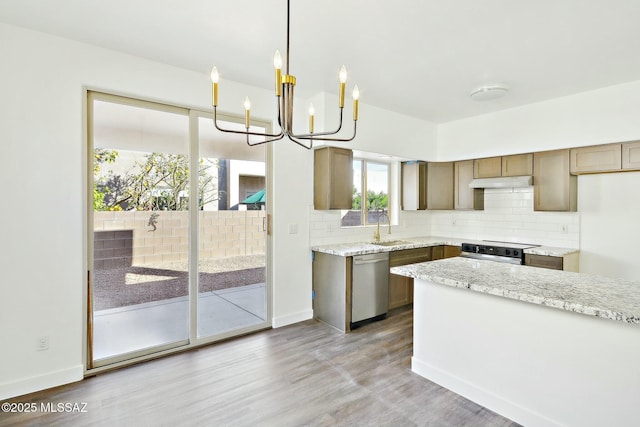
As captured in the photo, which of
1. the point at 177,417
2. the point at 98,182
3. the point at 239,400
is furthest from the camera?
the point at 98,182

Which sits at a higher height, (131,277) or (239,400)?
(131,277)

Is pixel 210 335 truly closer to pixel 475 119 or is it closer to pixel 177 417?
pixel 177 417

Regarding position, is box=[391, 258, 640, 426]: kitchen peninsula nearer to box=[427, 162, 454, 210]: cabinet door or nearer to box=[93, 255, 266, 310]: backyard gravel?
box=[93, 255, 266, 310]: backyard gravel

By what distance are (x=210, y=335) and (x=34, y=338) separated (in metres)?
1.39

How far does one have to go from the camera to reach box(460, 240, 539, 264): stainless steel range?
12.7 ft

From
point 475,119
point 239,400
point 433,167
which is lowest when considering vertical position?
point 239,400

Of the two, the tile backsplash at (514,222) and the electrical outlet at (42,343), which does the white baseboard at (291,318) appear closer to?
the electrical outlet at (42,343)

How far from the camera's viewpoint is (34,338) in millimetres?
2443

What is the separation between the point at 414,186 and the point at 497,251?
1453 millimetres

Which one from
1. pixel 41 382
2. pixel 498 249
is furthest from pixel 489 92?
pixel 41 382

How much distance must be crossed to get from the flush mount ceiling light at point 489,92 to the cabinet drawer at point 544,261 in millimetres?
1890

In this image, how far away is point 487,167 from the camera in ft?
14.9

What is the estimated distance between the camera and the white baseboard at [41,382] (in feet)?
7.68

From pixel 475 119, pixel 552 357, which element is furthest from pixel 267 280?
pixel 475 119
